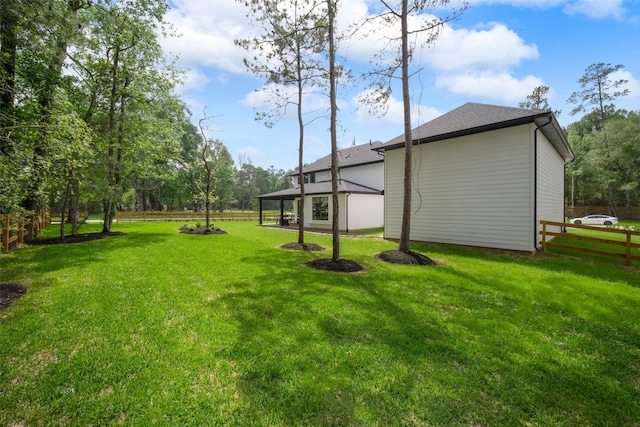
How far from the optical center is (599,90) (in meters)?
26.8

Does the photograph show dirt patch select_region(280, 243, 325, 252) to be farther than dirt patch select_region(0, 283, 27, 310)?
Yes

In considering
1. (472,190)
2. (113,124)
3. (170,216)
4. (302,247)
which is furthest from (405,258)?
(170,216)

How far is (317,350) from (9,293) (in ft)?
16.6

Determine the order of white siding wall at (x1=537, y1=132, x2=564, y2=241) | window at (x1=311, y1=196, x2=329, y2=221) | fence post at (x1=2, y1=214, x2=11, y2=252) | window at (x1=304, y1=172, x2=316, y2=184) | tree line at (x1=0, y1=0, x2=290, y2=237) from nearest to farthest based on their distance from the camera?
tree line at (x1=0, y1=0, x2=290, y2=237)
fence post at (x1=2, y1=214, x2=11, y2=252)
white siding wall at (x1=537, y1=132, x2=564, y2=241)
window at (x1=311, y1=196, x2=329, y2=221)
window at (x1=304, y1=172, x2=316, y2=184)

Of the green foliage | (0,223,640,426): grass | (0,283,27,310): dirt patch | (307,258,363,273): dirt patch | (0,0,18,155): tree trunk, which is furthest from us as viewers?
the green foliage

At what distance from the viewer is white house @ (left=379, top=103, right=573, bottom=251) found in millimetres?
7668

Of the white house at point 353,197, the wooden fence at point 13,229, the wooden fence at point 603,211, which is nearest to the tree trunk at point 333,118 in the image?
the white house at point 353,197

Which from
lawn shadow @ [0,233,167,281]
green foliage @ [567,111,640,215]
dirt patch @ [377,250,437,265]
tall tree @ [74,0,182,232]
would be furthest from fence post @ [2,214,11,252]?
green foliage @ [567,111,640,215]

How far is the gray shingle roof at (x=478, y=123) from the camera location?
755 cm

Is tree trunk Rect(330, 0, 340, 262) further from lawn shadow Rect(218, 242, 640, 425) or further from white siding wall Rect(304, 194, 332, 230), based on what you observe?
white siding wall Rect(304, 194, 332, 230)

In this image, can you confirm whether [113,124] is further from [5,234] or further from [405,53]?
[405,53]

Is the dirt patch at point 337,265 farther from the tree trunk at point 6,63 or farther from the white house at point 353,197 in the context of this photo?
the white house at point 353,197

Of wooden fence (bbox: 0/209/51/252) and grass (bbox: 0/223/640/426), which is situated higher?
wooden fence (bbox: 0/209/51/252)

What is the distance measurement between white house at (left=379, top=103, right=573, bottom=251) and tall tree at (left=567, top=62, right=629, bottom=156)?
84.8 ft
